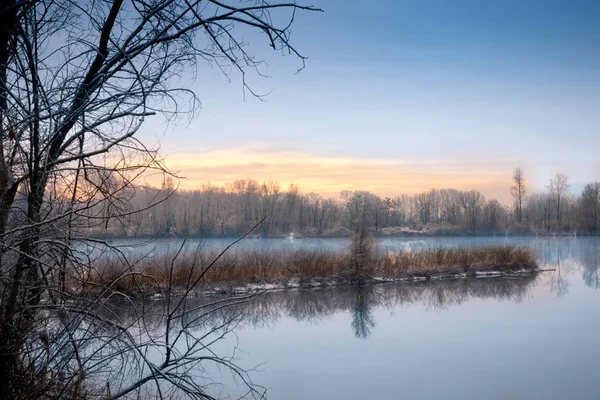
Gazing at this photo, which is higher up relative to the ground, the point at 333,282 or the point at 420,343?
the point at 333,282

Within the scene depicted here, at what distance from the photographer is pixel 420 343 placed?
941 centimetres

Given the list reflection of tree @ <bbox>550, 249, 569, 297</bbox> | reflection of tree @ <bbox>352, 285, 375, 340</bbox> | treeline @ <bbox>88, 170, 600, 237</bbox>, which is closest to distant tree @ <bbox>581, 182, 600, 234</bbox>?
treeline @ <bbox>88, 170, 600, 237</bbox>

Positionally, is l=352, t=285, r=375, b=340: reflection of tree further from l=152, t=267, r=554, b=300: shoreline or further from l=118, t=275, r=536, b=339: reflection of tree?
Result: l=152, t=267, r=554, b=300: shoreline

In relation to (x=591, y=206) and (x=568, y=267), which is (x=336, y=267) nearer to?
(x=568, y=267)

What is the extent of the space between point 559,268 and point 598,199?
33079mm

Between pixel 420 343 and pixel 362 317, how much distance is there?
2.58 m

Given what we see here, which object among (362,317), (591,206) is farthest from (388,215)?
(362,317)

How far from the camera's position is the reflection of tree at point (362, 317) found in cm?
1040

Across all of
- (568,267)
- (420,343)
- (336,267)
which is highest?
(336,267)

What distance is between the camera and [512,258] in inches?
823

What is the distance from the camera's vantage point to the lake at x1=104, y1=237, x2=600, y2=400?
6.89m

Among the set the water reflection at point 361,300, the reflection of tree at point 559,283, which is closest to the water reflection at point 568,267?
the reflection of tree at point 559,283

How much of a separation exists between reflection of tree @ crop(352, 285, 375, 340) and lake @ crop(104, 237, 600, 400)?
0.02 meters

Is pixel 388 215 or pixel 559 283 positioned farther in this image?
pixel 388 215
